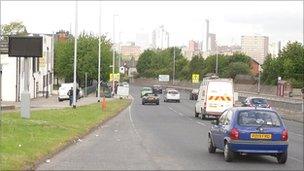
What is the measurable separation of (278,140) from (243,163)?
3.46 feet

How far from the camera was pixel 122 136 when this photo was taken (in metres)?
26.0

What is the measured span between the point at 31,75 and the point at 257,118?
57.4 metres

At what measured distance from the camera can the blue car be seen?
1675cm

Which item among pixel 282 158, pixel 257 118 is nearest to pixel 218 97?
pixel 257 118

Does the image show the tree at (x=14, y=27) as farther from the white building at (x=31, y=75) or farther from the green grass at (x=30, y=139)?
the green grass at (x=30, y=139)

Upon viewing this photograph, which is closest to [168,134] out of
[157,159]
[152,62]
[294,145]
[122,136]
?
[122,136]

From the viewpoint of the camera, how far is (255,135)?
16.8 m

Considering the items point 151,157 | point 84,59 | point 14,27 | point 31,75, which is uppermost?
point 14,27

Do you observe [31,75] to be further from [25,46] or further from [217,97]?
[25,46]

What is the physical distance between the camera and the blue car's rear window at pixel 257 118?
17.1 meters

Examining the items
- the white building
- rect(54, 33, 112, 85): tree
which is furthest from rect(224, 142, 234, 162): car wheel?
rect(54, 33, 112, 85): tree

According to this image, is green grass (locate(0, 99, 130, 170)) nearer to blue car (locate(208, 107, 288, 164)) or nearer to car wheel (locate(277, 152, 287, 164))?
blue car (locate(208, 107, 288, 164))

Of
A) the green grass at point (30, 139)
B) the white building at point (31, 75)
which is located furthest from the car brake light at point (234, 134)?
the white building at point (31, 75)

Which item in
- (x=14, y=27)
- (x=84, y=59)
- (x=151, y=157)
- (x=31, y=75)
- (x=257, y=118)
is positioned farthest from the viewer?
(x=14, y=27)
